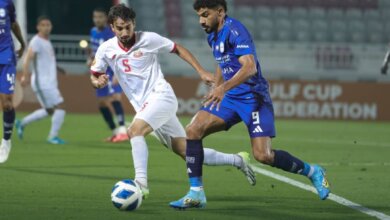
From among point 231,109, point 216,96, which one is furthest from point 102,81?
point 216,96

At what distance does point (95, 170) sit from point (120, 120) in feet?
15.5

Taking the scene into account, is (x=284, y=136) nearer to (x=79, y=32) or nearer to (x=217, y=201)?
(x=217, y=201)

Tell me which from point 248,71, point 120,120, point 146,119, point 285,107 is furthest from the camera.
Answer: point 285,107

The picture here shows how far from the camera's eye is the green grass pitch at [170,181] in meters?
7.43

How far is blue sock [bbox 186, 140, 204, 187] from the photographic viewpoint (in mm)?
7761

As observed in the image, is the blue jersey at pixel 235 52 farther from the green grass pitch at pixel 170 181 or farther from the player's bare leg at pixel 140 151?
the green grass pitch at pixel 170 181

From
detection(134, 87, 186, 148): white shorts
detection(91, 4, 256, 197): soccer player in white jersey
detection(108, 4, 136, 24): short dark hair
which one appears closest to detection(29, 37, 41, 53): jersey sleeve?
detection(91, 4, 256, 197): soccer player in white jersey

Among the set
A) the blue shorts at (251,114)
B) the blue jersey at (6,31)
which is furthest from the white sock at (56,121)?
the blue shorts at (251,114)

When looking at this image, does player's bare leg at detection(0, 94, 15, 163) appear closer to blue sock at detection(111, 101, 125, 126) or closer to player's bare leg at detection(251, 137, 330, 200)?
blue sock at detection(111, 101, 125, 126)

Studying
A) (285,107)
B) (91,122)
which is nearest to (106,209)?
(91,122)

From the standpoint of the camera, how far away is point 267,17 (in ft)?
92.1

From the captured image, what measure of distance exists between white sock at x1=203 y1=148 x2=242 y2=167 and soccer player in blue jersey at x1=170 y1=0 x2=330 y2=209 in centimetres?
66

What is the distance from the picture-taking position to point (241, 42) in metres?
7.48

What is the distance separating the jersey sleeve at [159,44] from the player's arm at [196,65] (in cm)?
5
